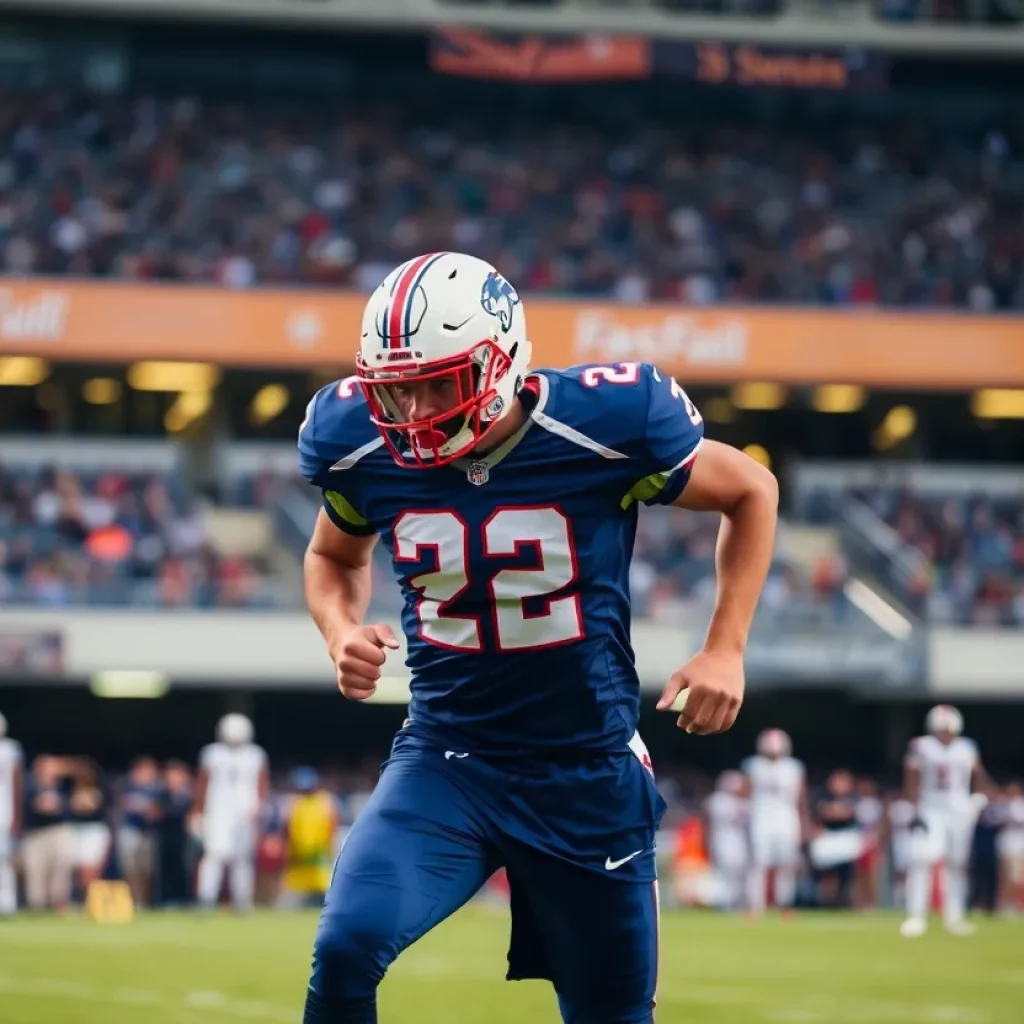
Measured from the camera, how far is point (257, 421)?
30578 mm

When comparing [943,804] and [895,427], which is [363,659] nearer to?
[943,804]

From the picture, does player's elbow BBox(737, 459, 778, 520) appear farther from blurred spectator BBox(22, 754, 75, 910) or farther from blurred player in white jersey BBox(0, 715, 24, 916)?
blurred spectator BBox(22, 754, 75, 910)

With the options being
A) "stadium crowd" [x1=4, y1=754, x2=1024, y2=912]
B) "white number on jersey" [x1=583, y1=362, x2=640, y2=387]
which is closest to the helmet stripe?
"white number on jersey" [x1=583, y1=362, x2=640, y2=387]

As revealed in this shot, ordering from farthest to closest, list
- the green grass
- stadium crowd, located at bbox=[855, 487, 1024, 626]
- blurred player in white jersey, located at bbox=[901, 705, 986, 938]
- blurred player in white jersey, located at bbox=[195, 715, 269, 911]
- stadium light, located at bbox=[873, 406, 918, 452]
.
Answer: stadium light, located at bbox=[873, 406, 918, 452]
stadium crowd, located at bbox=[855, 487, 1024, 626]
blurred player in white jersey, located at bbox=[195, 715, 269, 911]
blurred player in white jersey, located at bbox=[901, 705, 986, 938]
the green grass

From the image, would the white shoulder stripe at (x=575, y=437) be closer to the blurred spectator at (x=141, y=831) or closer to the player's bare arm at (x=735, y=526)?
the player's bare arm at (x=735, y=526)

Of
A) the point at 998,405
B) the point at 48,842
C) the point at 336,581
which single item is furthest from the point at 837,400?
the point at 336,581

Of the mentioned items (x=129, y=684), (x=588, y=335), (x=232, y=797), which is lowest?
(x=232, y=797)

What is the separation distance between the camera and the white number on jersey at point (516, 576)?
15.5 feet

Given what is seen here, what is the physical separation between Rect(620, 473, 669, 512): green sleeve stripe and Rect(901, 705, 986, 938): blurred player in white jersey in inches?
498

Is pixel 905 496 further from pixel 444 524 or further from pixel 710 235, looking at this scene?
pixel 444 524

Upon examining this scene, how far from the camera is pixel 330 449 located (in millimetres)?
4930

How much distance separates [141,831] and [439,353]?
15.8 metres

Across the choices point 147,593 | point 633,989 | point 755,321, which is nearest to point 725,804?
point 147,593

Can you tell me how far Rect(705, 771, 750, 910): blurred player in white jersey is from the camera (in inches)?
837
